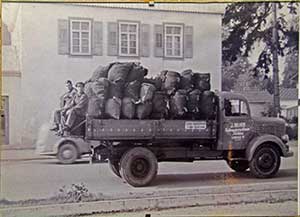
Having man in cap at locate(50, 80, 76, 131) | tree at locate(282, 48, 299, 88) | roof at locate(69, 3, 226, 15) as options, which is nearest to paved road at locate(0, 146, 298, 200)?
man in cap at locate(50, 80, 76, 131)

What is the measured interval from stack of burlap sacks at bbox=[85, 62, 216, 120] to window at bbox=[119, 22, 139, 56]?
0.08 metres

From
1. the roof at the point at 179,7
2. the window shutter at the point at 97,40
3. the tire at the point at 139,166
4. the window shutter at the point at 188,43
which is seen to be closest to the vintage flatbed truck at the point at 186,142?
the tire at the point at 139,166

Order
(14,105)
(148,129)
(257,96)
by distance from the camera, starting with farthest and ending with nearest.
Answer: (257,96), (148,129), (14,105)

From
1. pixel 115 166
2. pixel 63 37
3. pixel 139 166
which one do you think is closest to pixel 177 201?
pixel 139 166

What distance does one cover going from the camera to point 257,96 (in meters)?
3.67

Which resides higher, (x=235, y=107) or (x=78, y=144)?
(x=235, y=107)

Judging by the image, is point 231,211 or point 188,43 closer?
A: point 188,43

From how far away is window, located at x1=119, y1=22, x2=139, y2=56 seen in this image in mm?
3531

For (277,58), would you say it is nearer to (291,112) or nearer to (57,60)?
(291,112)

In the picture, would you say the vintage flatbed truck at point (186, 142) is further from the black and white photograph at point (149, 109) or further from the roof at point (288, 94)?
the roof at point (288, 94)

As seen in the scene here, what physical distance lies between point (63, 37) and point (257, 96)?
1.37 metres

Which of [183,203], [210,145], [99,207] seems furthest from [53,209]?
[210,145]

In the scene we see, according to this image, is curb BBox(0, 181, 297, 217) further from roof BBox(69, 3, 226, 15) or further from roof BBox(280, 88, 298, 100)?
roof BBox(69, 3, 226, 15)

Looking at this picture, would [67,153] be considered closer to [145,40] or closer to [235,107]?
[145,40]
